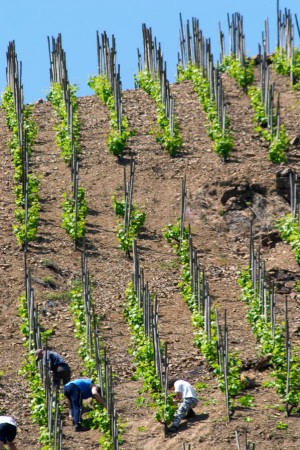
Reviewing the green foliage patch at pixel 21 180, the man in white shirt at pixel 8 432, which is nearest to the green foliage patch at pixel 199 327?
the green foliage patch at pixel 21 180

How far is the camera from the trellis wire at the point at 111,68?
2841cm

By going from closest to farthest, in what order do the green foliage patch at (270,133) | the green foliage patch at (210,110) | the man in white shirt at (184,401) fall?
the man in white shirt at (184,401) → the green foliage patch at (270,133) → the green foliage patch at (210,110)

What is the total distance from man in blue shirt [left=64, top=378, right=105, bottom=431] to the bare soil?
0.64 feet

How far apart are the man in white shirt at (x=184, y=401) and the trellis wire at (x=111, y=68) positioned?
1016 centimetres

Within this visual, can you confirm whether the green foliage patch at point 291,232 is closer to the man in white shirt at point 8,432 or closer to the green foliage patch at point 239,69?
the green foliage patch at point 239,69

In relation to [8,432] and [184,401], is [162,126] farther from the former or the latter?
[8,432]

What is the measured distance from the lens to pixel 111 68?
30406 millimetres

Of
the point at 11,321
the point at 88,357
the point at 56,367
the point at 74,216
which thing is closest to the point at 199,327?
the point at 88,357

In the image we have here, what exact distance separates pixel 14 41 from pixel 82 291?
Answer: 1053cm

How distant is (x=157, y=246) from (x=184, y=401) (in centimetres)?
646

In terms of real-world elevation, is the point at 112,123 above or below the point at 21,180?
above

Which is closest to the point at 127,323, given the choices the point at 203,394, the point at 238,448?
the point at 203,394

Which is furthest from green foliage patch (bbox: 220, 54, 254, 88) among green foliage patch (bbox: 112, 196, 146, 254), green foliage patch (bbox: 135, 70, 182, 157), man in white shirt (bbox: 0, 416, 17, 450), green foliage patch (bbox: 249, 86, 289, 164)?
man in white shirt (bbox: 0, 416, 17, 450)

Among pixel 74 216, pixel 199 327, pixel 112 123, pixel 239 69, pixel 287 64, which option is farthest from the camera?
pixel 287 64
